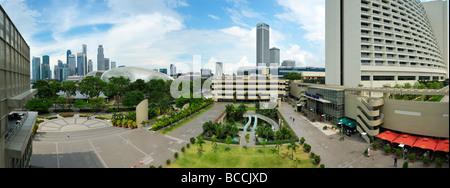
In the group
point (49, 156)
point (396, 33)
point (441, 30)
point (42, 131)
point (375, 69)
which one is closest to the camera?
point (49, 156)

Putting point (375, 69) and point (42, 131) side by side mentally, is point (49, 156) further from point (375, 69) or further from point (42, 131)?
point (375, 69)

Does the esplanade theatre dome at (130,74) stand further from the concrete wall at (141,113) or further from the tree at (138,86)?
the concrete wall at (141,113)

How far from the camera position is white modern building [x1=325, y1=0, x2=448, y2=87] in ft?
99.6

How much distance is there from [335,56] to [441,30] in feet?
132

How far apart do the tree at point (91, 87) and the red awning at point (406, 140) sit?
1829 inches

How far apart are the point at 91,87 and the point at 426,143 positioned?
49938mm

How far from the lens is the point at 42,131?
68.2ft

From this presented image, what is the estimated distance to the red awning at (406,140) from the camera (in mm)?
13828

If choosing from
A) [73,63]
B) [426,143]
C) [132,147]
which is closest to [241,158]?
[132,147]

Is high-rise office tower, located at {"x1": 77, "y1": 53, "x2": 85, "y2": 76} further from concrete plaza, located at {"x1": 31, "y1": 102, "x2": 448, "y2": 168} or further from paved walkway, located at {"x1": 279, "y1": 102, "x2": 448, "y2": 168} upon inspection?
paved walkway, located at {"x1": 279, "y1": 102, "x2": 448, "y2": 168}

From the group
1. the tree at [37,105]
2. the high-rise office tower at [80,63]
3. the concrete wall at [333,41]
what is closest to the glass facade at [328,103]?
the concrete wall at [333,41]

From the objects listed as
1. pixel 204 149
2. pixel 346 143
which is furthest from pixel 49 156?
pixel 346 143

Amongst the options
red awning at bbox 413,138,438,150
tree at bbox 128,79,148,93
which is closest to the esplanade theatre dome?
tree at bbox 128,79,148,93

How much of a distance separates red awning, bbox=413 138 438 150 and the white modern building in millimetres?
18953
